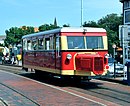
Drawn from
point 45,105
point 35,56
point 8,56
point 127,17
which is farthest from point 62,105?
point 8,56

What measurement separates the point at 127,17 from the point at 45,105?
4149 cm

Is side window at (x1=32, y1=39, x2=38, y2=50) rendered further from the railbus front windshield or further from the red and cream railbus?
the railbus front windshield

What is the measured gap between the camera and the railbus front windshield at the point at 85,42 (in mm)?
19281

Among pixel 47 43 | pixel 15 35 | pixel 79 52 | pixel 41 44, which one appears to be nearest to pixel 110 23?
pixel 15 35

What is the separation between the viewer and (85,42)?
1942 centimetres

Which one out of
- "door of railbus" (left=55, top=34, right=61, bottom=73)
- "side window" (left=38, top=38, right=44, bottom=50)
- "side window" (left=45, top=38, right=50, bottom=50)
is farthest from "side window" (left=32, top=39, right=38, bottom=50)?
"door of railbus" (left=55, top=34, right=61, bottom=73)

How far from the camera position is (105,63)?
1897 centimetres

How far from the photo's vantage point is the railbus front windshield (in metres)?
19.3

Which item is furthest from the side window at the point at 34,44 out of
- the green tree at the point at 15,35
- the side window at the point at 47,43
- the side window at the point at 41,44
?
the green tree at the point at 15,35

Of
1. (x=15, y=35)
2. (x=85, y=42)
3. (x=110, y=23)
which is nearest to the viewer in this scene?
(x=85, y=42)

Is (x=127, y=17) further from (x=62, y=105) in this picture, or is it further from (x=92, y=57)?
(x=62, y=105)

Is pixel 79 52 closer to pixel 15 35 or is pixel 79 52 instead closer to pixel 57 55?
pixel 57 55

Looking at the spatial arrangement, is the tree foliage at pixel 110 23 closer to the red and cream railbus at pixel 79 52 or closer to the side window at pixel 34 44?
the side window at pixel 34 44

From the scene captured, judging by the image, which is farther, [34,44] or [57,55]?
[34,44]
